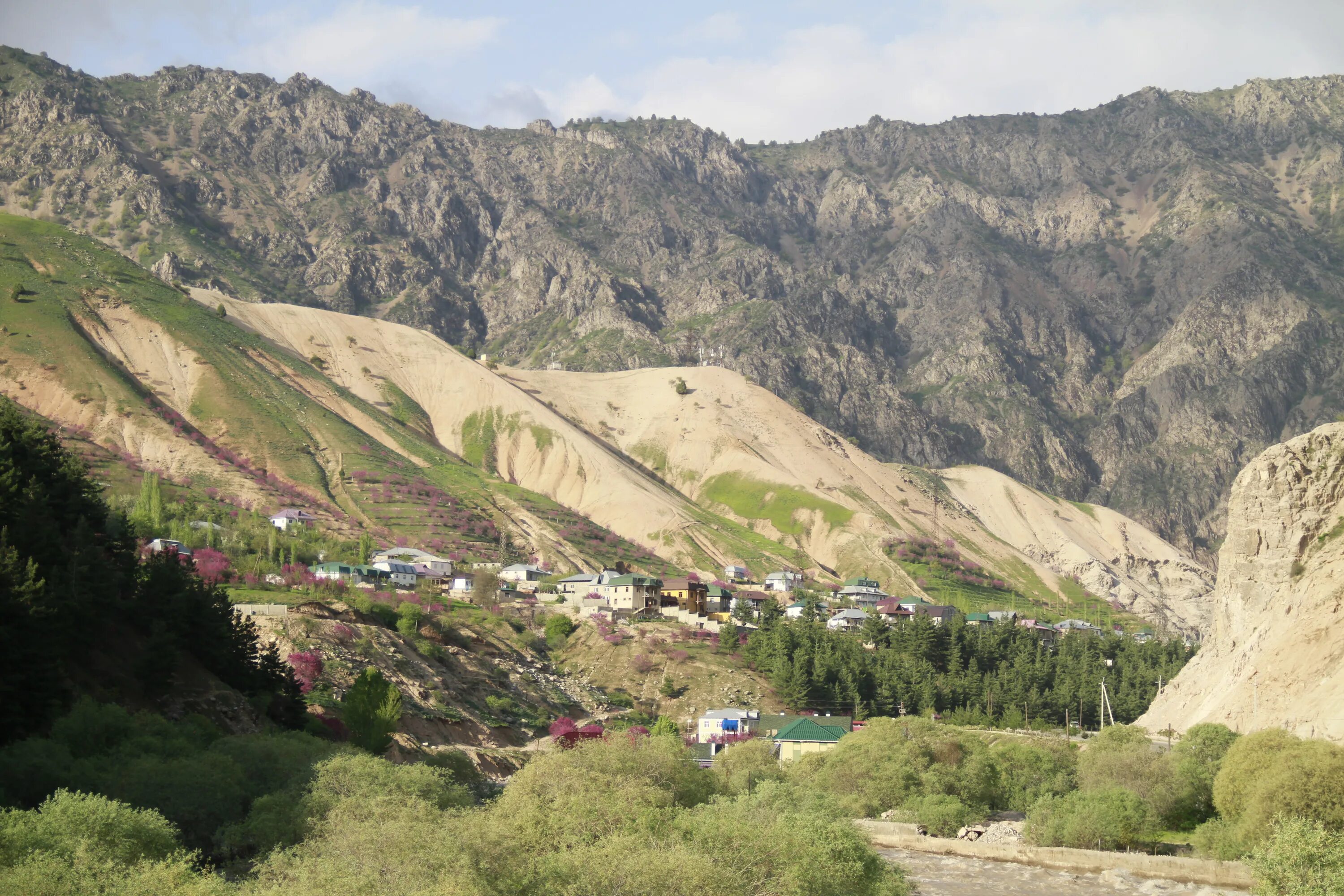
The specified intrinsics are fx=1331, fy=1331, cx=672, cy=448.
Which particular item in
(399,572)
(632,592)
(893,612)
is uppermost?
Result: (399,572)

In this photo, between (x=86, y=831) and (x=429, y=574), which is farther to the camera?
(x=429, y=574)

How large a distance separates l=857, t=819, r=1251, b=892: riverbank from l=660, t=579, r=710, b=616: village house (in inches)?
2806

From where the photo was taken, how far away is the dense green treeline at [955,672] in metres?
134

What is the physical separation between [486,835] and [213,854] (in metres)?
12.2

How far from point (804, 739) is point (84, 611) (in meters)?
60.3

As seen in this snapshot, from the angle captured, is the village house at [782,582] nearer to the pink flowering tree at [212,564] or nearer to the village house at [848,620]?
the village house at [848,620]

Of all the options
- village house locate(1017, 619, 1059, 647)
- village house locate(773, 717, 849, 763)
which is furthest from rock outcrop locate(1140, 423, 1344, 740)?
village house locate(1017, 619, 1059, 647)

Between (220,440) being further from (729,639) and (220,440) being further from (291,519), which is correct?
(729,639)

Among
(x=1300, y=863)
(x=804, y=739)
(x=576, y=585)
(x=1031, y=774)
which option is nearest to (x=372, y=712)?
(x=804, y=739)

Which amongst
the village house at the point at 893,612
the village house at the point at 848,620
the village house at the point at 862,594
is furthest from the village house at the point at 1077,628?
the village house at the point at 848,620

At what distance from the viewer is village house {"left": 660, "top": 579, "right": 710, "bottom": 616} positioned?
526 feet

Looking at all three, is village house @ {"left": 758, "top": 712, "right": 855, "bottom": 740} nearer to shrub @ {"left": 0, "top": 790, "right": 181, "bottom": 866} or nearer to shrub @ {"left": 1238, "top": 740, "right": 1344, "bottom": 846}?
shrub @ {"left": 1238, "top": 740, "right": 1344, "bottom": 846}

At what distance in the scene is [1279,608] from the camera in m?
95.6

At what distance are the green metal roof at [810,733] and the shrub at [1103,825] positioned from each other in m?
26.4
